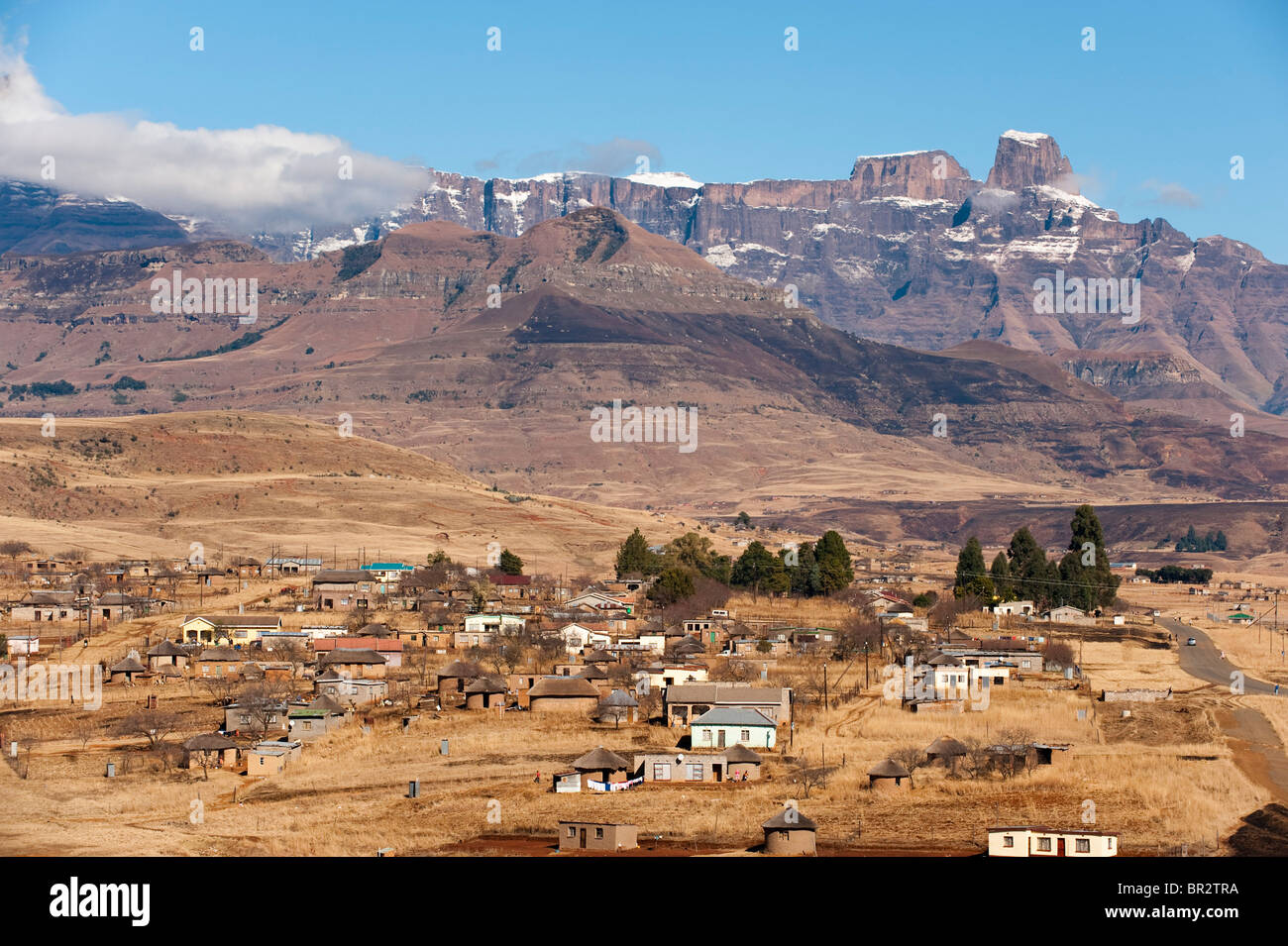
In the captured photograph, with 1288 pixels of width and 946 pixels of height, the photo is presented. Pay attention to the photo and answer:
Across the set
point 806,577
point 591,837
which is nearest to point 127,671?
point 591,837

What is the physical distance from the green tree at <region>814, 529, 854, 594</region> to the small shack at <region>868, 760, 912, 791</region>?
2677 inches

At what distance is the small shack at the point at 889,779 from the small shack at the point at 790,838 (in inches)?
361

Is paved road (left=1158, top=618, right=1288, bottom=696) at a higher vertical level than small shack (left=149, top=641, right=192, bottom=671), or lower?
lower

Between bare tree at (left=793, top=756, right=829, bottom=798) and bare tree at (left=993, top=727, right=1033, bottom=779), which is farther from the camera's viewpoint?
bare tree at (left=993, top=727, right=1033, bottom=779)

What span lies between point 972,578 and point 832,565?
1117cm

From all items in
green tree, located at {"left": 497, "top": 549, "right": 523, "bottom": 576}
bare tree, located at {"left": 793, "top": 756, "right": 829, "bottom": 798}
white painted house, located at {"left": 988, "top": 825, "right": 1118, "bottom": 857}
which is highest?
white painted house, located at {"left": 988, "top": 825, "right": 1118, "bottom": 857}

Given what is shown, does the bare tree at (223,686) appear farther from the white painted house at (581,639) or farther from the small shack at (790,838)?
the small shack at (790,838)

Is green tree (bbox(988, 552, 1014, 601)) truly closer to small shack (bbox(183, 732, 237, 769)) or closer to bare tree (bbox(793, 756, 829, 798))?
bare tree (bbox(793, 756, 829, 798))

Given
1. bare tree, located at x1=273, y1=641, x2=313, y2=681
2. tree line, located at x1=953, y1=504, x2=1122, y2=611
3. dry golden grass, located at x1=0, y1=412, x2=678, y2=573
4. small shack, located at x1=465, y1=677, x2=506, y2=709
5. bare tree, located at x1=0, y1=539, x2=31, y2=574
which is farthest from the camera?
dry golden grass, located at x1=0, y1=412, x2=678, y2=573

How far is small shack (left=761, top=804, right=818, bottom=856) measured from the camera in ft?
137

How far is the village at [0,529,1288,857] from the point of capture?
4562 centimetres

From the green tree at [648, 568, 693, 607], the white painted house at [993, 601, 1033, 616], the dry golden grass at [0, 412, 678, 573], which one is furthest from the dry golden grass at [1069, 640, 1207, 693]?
the dry golden grass at [0, 412, 678, 573]

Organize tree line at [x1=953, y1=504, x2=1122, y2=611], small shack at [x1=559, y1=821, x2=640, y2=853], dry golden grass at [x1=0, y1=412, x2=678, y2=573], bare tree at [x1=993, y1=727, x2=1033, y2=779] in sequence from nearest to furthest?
small shack at [x1=559, y1=821, x2=640, y2=853]
bare tree at [x1=993, y1=727, x2=1033, y2=779]
tree line at [x1=953, y1=504, x2=1122, y2=611]
dry golden grass at [x1=0, y1=412, x2=678, y2=573]

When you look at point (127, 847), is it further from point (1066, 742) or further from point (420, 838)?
point (1066, 742)
